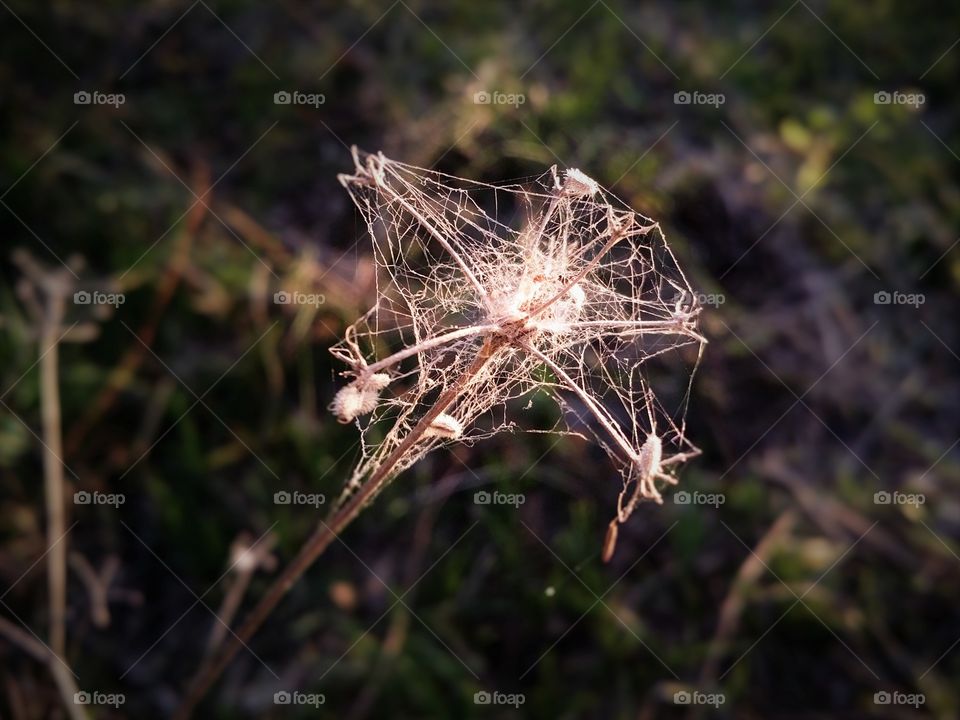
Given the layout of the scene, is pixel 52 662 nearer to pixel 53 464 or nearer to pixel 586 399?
pixel 53 464

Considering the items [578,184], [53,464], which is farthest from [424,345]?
[53,464]

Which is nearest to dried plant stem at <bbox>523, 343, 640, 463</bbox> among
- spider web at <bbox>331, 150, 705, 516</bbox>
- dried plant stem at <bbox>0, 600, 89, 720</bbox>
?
spider web at <bbox>331, 150, 705, 516</bbox>

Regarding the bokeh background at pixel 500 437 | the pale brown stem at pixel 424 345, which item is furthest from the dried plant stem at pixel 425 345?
the bokeh background at pixel 500 437

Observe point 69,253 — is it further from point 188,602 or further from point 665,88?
point 665,88

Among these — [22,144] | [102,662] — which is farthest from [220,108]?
[102,662]

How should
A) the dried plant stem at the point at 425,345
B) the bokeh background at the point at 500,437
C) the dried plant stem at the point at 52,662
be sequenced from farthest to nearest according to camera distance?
the bokeh background at the point at 500,437
the dried plant stem at the point at 52,662
the dried plant stem at the point at 425,345

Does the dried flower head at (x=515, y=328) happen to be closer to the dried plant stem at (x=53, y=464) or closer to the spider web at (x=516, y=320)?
the spider web at (x=516, y=320)
